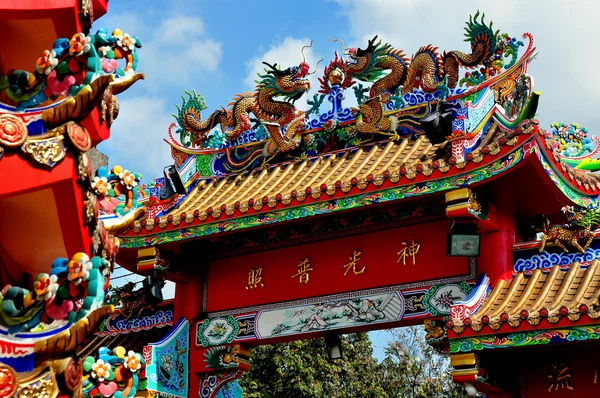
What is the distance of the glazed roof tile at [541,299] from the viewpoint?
796 cm

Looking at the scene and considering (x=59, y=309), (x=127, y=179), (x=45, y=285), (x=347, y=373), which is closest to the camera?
(x=45, y=285)

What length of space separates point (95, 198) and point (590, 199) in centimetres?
597

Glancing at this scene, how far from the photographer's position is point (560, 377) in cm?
876

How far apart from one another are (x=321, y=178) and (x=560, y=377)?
11.2 feet

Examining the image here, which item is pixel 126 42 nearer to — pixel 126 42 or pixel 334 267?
pixel 126 42

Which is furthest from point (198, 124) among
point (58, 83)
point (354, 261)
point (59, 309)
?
point (59, 309)

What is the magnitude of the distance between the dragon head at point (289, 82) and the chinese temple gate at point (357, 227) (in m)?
0.02

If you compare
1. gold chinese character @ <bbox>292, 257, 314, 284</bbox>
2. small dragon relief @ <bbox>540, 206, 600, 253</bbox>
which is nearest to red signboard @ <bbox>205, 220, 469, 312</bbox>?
gold chinese character @ <bbox>292, 257, 314, 284</bbox>

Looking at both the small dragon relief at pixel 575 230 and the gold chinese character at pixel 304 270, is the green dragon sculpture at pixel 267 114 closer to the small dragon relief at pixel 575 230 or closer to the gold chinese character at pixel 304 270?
the gold chinese character at pixel 304 270

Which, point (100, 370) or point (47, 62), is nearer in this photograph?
point (47, 62)

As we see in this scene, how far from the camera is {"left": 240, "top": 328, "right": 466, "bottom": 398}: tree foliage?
18.4 metres

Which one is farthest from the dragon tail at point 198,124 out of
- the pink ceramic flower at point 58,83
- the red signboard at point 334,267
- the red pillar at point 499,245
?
the pink ceramic flower at point 58,83

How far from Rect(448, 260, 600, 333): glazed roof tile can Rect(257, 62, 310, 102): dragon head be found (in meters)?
3.63

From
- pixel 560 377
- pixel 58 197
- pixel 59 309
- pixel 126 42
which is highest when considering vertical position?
pixel 126 42
